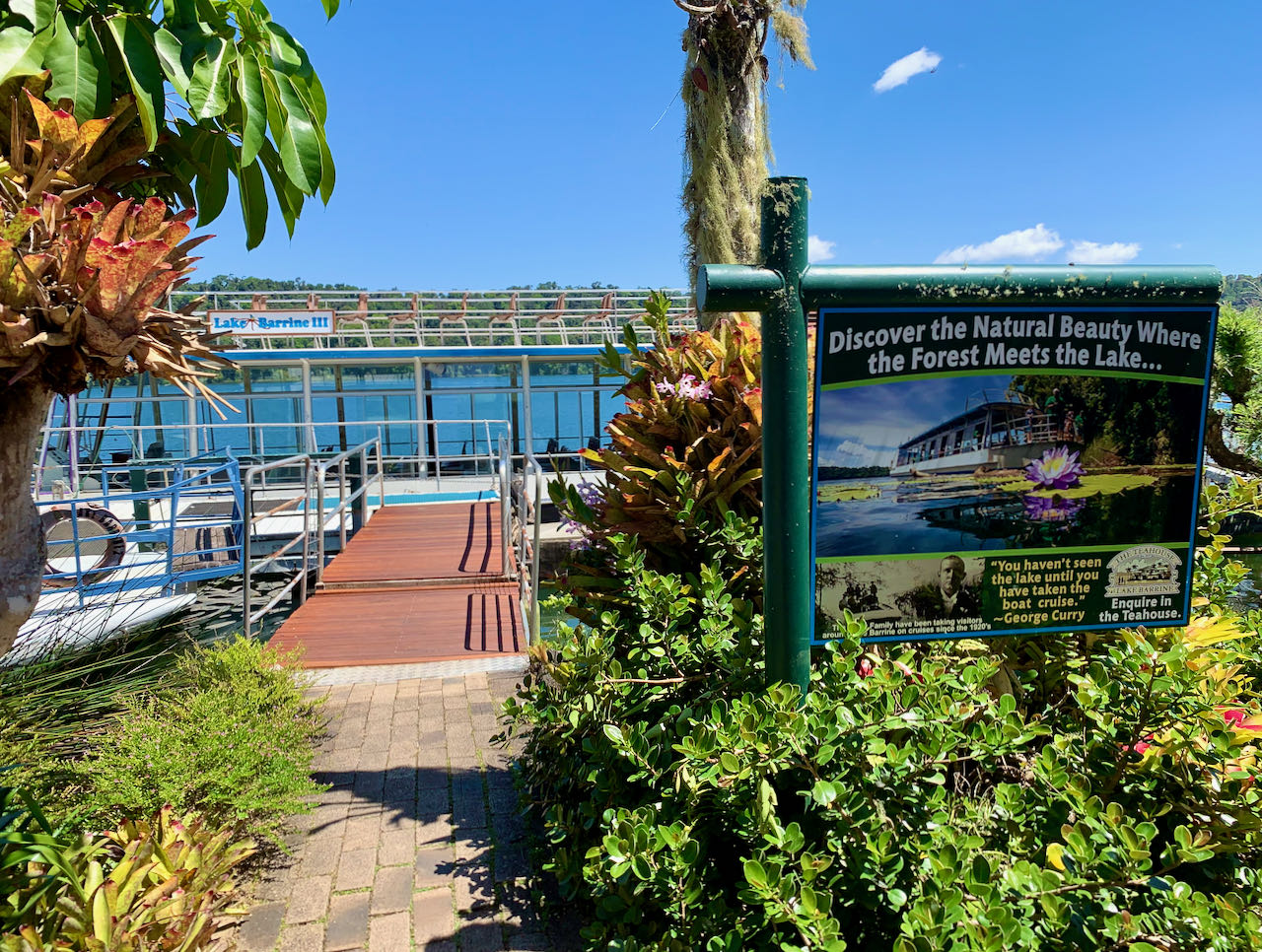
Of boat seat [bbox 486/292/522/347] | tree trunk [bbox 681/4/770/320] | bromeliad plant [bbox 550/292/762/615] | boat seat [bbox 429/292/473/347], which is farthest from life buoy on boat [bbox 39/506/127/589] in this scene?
boat seat [bbox 486/292/522/347]

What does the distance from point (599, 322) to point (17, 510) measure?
19481mm

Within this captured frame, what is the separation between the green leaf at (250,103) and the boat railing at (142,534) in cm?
343

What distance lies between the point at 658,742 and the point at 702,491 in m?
0.81

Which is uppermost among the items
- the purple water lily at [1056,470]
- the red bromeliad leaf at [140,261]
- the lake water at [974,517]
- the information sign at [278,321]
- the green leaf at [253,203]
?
the information sign at [278,321]

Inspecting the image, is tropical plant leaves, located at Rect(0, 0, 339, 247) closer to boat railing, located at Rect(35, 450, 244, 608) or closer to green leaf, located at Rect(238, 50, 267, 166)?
green leaf, located at Rect(238, 50, 267, 166)

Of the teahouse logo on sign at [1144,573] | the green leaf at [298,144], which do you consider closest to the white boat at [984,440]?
the teahouse logo on sign at [1144,573]

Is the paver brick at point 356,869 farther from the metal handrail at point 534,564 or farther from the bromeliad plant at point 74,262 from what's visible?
the metal handrail at point 534,564

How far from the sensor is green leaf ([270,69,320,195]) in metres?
1.50

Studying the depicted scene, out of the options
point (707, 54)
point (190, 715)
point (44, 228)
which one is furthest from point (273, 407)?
point (44, 228)

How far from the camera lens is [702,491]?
241 cm

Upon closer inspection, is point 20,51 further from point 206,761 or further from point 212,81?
point 206,761

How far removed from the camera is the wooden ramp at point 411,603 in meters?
4.83

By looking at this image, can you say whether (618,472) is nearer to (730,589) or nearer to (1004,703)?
(730,589)

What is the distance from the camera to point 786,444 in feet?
5.59
